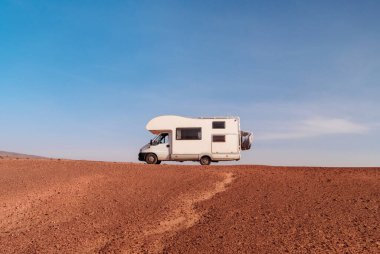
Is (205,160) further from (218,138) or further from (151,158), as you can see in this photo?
(151,158)

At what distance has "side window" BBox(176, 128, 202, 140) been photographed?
84.1ft

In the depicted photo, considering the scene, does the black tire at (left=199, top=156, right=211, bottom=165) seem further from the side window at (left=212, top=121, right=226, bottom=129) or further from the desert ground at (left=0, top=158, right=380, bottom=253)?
the desert ground at (left=0, top=158, right=380, bottom=253)

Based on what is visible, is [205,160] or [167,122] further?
[167,122]

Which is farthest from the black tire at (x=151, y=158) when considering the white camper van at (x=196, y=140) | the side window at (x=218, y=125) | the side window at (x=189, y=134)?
the side window at (x=218, y=125)

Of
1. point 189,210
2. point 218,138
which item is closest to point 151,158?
point 218,138

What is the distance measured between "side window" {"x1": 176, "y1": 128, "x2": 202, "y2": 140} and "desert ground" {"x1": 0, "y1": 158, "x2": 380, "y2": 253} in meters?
4.80

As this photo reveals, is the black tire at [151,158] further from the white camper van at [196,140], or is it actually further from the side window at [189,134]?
the side window at [189,134]

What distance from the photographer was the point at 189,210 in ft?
45.8

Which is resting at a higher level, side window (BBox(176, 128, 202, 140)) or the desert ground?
side window (BBox(176, 128, 202, 140))

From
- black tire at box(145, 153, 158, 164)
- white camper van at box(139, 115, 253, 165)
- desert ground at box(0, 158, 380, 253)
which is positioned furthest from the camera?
black tire at box(145, 153, 158, 164)

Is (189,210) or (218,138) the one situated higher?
(218,138)

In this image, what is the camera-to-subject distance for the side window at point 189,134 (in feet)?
84.1

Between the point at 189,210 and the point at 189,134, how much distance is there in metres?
12.1

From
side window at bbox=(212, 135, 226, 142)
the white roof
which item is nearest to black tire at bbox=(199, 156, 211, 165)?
side window at bbox=(212, 135, 226, 142)
